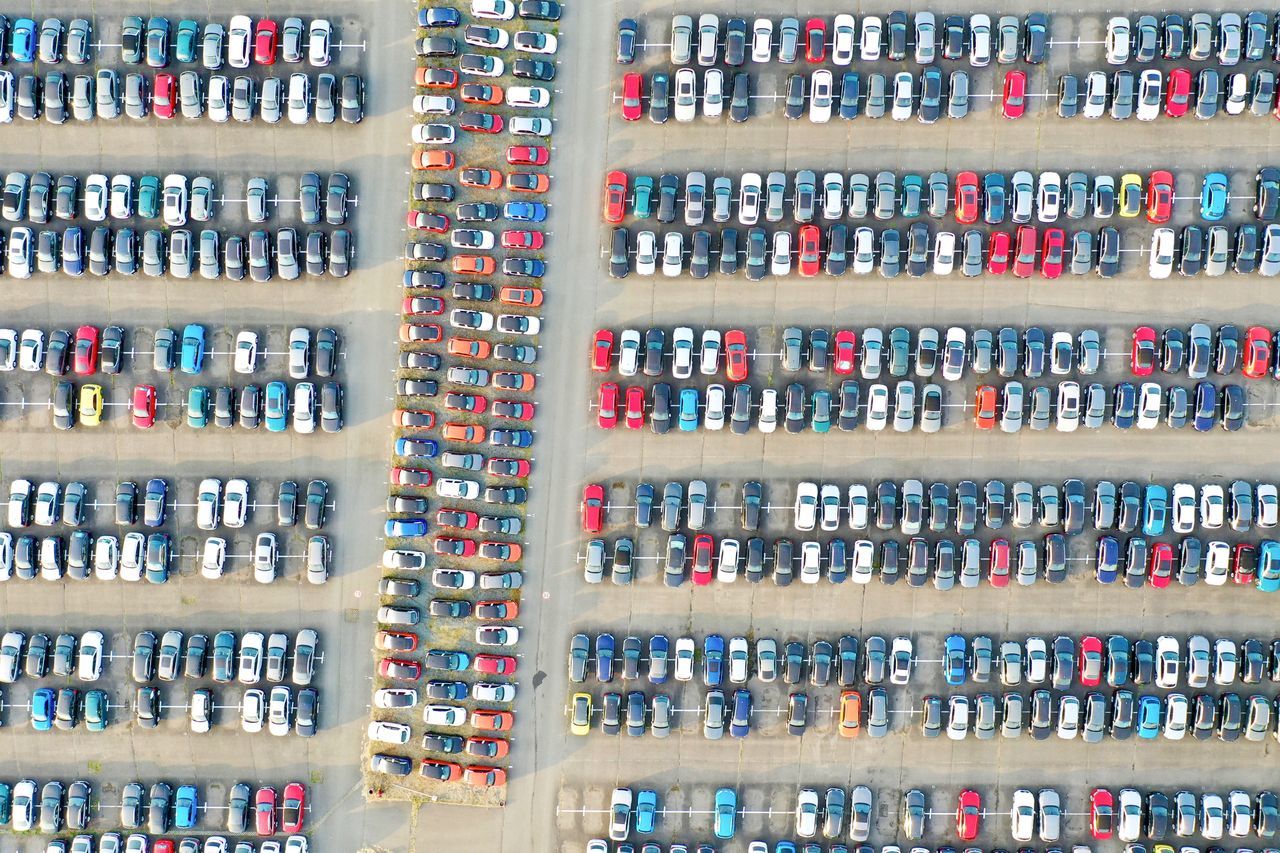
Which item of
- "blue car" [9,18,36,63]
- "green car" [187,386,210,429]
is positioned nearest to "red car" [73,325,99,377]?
"green car" [187,386,210,429]

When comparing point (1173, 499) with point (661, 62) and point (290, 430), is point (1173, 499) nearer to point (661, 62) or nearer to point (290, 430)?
point (661, 62)

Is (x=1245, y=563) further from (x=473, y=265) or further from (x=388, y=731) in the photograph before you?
(x=388, y=731)

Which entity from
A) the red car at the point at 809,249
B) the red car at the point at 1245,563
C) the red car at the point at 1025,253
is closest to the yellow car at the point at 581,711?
the red car at the point at 809,249

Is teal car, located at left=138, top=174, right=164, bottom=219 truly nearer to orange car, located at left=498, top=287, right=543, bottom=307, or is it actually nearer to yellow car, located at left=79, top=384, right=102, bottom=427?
yellow car, located at left=79, top=384, right=102, bottom=427

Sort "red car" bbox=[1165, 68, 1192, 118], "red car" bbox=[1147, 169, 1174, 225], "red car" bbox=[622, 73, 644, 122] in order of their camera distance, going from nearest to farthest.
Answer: "red car" bbox=[1165, 68, 1192, 118]
"red car" bbox=[1147, 169, 1174, 225]
"red car" bbox=[622, 73, 644, 122]

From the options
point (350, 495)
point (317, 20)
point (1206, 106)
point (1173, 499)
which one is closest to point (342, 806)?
point (350, 495)

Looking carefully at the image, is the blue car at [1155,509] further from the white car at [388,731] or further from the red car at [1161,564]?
the white car at [388,731]

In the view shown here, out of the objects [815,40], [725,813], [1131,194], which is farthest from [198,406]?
[1131,194]
